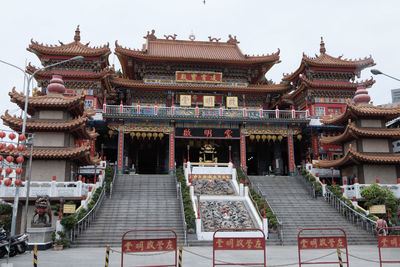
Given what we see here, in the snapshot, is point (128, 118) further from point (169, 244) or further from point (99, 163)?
point (169, 244)

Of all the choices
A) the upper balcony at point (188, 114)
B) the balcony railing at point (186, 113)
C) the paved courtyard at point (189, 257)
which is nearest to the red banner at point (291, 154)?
the upper balcony at point (188, 114)

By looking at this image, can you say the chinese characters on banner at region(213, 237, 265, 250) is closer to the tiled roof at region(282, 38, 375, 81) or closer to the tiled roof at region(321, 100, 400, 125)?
the tiled roof at region(321, 100, 400, 125)

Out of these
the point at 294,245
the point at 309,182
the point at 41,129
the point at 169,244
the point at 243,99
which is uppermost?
the point at 243,99

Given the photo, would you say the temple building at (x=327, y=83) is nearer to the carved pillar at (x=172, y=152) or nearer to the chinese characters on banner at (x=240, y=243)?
the carved pillar at (x=172, y=152)

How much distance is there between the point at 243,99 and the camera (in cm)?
3250

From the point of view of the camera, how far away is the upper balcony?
2748cm

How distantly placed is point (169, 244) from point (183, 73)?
24606 millimetres

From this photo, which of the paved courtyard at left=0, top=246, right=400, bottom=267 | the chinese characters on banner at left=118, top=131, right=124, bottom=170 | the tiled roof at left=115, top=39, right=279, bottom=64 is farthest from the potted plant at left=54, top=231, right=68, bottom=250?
the tiled roof at left=115, top=39, right=279, bottom=64

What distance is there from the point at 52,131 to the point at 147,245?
13594 mm

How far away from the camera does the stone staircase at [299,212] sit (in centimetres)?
1688

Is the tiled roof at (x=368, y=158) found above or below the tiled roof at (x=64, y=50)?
below

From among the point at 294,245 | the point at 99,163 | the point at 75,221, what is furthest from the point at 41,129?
the point at 294,245

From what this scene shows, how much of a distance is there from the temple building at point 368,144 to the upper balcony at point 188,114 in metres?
5.78

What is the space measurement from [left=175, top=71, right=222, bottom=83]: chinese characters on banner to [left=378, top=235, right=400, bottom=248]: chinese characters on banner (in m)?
24.1
